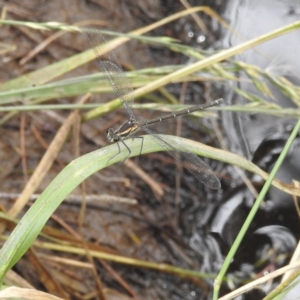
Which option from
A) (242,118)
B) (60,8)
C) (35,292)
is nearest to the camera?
(35,292)

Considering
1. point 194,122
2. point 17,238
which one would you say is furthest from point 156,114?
point 17,238

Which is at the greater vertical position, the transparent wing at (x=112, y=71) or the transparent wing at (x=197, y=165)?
the transparent wing at (x=112, y=71)

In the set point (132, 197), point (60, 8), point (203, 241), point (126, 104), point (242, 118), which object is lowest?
point (203, 241)

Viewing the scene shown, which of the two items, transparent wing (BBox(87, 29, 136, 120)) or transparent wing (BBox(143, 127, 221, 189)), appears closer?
transparent wing (BBox(143, 127, 221, 189))

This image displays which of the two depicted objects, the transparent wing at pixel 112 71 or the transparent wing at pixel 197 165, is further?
the transparent wing at pixel 112 71

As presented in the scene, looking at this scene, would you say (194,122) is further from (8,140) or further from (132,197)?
(8,140)

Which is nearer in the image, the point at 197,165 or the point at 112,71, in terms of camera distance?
the point at 197,165

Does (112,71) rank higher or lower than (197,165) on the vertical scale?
higher

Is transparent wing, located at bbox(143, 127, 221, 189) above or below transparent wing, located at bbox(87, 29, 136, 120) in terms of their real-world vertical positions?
below
